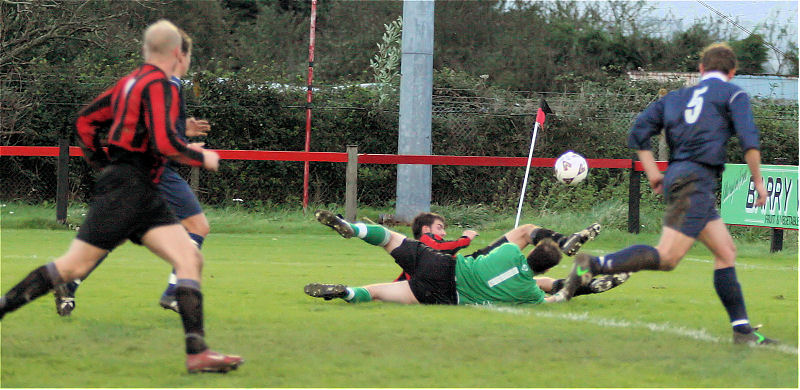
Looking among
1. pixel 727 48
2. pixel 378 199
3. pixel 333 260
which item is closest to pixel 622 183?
pixel 378 199

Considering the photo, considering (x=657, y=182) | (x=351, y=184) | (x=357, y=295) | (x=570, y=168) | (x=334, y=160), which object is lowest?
(x=357, y=295)

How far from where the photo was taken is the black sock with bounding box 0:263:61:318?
5.11m

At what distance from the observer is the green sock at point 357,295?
24.6 ft

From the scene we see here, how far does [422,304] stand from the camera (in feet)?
25.0

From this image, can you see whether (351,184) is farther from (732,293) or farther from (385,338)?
(732,293)

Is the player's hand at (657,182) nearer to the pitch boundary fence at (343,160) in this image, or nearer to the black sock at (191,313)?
the black sock at (191,313)

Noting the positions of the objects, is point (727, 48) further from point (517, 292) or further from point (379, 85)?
point (379, 85)

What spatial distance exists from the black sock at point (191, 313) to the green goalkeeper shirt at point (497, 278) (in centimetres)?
281

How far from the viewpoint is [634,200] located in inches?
603

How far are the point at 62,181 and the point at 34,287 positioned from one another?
1014cm

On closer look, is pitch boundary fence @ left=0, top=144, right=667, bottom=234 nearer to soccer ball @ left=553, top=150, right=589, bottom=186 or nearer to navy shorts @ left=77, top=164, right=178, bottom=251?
soccer ball @ left=553, top=150, right=589, bottom=186

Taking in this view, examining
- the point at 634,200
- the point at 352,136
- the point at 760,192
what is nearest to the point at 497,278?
the point at 760,192

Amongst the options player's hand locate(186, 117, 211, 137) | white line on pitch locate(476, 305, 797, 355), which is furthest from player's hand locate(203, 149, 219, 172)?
white line on pitch locate(476, 305, 797, 355)

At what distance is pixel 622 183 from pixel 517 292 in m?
11.2
